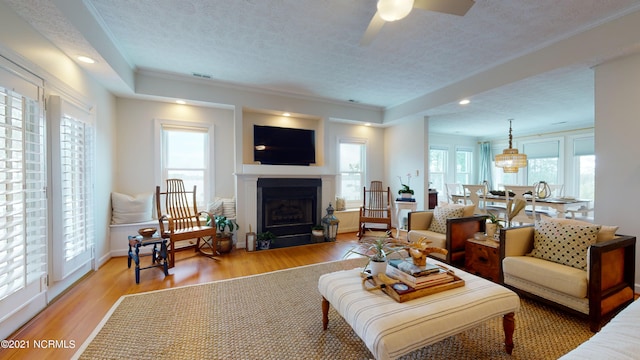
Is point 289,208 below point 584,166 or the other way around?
below

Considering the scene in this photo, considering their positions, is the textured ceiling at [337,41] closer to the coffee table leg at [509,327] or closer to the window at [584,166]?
the coffee table leg at [509,327]

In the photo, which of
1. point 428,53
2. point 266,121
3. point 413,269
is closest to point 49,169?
point 266,121

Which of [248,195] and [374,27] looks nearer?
[374,27]

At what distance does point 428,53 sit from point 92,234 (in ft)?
14.9

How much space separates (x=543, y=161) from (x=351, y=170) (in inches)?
213

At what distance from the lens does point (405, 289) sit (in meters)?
1.52

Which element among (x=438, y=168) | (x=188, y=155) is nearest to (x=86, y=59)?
(x=188, y=155)

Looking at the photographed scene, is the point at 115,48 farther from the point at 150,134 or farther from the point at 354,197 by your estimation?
the point at 354,197

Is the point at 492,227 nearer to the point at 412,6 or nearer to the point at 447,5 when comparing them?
the point at 447,5

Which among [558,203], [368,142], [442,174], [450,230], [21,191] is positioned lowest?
[450,230]

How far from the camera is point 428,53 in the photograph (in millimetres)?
2908

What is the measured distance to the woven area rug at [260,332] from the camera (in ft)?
5.30

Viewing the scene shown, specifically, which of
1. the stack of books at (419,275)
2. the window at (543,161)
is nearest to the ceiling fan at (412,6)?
the stack of books at (419,275)

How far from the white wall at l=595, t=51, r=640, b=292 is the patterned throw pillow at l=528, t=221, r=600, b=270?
74 centimetres
